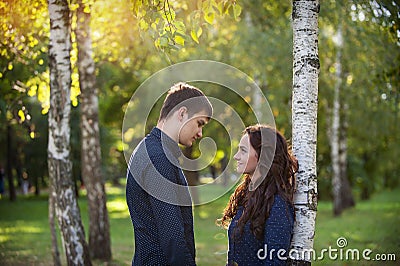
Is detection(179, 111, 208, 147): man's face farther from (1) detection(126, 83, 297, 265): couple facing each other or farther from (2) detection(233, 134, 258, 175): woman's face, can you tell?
(2) detection(233, 134, 258, 175): woman's face

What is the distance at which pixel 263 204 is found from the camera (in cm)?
434

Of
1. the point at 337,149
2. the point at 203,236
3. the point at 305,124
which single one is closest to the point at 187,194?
the point at 305,124

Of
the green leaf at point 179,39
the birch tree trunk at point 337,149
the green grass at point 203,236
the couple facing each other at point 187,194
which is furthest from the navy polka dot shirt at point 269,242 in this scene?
the birch tree trunk at point 337,149

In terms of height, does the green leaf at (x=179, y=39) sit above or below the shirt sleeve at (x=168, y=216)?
above

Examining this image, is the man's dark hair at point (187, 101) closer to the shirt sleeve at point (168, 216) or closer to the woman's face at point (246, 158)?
the woman's face at point (246, 158)

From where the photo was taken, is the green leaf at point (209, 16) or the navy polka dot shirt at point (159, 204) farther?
the green leaf at point (209, 16)

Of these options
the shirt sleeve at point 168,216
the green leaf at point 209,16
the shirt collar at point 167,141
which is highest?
the green leaf at point 209,16

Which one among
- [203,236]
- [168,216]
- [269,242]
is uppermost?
[168,216]

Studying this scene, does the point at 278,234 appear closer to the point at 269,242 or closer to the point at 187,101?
the point at 269,242

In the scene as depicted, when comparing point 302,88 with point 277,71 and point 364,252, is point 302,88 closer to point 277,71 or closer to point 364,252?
point 364,252

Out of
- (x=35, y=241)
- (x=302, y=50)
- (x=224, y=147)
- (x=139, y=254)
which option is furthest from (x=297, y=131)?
(x=224, y=147)

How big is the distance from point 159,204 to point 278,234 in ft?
2.74

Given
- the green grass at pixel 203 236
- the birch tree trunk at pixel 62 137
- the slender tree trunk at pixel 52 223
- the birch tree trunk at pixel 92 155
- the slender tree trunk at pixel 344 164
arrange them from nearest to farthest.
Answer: the birch tree trunk at pixel 62 137 < the slender tree trunk at pixel 52 223 < the birch tree trunk at pixel 92 155 < the green grass at pixel 203 236 < the slender tree trunk at pixel 344 164

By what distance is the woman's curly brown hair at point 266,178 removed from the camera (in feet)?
14.2
